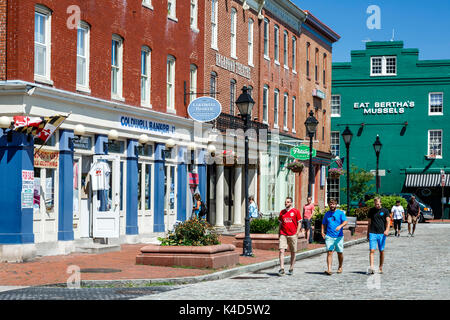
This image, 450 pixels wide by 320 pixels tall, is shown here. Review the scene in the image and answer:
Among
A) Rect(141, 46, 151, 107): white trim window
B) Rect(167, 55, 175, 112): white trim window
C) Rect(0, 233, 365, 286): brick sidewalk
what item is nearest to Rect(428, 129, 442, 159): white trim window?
Rect(167, 55, 175, 112): white trim window

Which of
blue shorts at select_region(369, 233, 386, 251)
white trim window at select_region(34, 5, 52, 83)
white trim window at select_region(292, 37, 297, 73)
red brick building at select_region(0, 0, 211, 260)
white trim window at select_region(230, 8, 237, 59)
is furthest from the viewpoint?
white trim window at select_region(292, 37, 297, 73)

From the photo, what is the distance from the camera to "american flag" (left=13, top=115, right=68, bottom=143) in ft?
62.0

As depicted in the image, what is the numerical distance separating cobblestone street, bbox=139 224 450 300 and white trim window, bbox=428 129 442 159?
36.2 meters

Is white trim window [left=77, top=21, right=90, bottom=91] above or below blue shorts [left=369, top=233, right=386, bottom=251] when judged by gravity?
above

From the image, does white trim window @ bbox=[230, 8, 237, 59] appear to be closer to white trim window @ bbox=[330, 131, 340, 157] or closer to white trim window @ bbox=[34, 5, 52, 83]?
white trim window @ bbox=[34, 5, 52, 83]

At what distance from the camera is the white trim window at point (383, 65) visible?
192 feet

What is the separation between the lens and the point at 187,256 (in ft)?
57.6

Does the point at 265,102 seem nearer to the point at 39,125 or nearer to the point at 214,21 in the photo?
the point at 214,21

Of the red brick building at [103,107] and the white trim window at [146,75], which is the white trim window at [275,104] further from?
the white trim window at [146,75]

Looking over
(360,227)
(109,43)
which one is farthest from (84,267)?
(360,227)

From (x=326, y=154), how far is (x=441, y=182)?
912 cm

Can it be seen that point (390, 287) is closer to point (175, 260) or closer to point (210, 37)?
point (175, 260)

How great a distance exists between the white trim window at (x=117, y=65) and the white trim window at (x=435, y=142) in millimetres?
37278

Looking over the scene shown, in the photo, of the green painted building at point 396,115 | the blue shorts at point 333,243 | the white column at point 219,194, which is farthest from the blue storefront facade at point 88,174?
the green painted building at point 396,115
